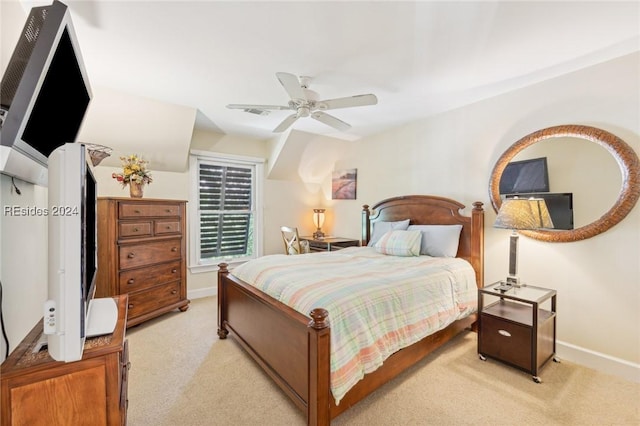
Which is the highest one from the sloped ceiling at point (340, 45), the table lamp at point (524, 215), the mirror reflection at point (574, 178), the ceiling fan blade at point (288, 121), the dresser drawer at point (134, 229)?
the sloped ceiling at point (340, 45)

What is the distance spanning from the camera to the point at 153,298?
10.1ft

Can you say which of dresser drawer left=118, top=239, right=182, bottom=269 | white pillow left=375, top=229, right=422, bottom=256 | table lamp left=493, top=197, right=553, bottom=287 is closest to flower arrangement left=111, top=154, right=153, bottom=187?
dresser drawer left=118, top=239, right=182, bottom=269

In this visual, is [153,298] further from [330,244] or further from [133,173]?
[330,244]

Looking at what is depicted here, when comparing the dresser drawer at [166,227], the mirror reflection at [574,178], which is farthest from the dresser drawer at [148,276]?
the mirror reflection at [574,178]

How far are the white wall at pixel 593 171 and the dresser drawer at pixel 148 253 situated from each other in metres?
3.29

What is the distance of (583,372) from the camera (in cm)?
220

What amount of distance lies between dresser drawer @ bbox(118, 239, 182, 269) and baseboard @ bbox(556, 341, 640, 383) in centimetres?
405

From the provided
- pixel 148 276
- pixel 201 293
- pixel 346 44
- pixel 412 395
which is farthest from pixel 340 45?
pixel 201 293

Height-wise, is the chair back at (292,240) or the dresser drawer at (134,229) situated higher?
the dresser drawer at (134,229)

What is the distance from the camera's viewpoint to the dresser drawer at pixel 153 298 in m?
2.89

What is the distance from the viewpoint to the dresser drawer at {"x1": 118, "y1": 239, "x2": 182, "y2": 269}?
2.83 meters

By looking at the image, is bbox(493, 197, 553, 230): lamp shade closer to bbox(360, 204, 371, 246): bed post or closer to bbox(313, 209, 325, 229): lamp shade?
bbox(360, 204, 371, 246): bed post

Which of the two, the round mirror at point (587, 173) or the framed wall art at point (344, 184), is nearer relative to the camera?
the round mirror at point (587, 173)

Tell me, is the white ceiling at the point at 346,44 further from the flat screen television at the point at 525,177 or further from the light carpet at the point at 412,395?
the light carpet at the point at 412,395
